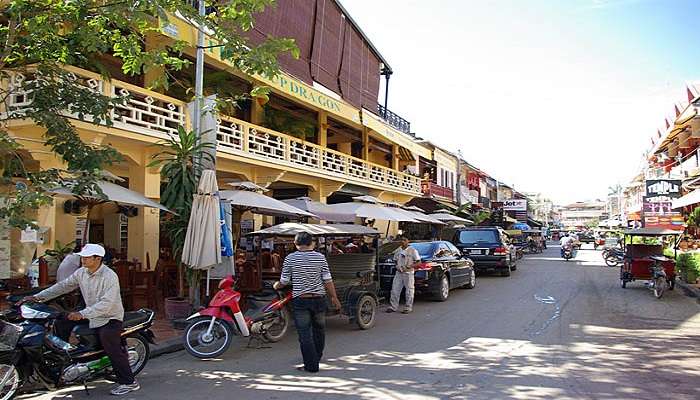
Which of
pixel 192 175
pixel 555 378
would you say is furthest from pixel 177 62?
pixel 555 378

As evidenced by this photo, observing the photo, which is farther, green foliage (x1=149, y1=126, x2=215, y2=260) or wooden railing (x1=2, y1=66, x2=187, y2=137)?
green foliage (x1=149, y1=126, x2=215, y2=260)

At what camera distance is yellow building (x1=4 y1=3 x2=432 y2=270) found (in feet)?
36.7

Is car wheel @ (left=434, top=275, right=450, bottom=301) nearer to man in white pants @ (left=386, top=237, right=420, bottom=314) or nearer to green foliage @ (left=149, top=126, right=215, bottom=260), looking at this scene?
man in white pants @ (left=386, top=237, right=420, bottom=314)

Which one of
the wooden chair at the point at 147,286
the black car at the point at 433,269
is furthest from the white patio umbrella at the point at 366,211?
the wooden chair at the point at 147,286

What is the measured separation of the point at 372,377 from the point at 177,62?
Answer: 17.6ft

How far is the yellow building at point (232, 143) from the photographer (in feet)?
36.7

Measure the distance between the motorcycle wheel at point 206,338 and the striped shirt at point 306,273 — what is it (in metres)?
1.44

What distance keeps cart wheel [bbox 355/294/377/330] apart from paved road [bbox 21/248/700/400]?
0.21m

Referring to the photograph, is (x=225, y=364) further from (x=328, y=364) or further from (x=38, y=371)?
(x=38, y=371)

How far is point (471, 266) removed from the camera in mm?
16500

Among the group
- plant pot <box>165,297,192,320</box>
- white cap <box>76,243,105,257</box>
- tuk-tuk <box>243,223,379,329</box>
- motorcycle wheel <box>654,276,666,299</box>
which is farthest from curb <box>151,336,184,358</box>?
motorcycle wheel <box>654,276,666,299</box>

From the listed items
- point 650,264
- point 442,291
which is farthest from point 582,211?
point 442,291

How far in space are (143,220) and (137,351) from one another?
270 inches

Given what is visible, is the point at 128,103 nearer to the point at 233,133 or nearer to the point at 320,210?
the point at 233,133
